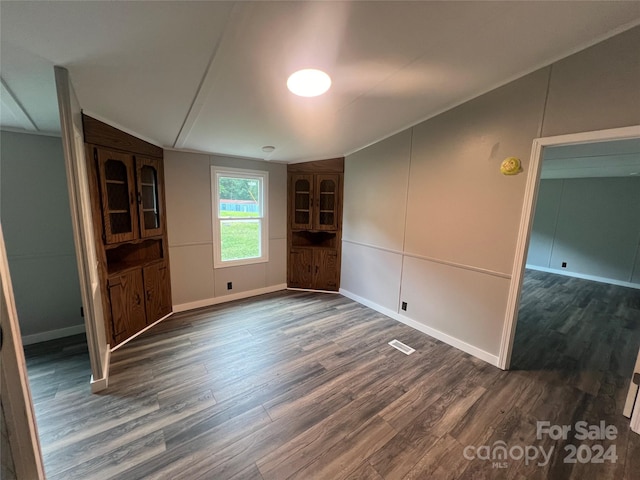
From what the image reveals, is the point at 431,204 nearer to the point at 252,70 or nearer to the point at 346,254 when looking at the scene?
the point at 346,254

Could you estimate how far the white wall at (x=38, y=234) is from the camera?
2488 mm

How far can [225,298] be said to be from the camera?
391 cm

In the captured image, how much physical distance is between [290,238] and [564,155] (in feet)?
12.4

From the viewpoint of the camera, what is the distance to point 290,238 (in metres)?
4.43

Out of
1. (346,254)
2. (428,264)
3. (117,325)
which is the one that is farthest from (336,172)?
(117,325)

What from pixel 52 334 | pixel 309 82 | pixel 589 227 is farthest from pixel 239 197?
pixel 589 227

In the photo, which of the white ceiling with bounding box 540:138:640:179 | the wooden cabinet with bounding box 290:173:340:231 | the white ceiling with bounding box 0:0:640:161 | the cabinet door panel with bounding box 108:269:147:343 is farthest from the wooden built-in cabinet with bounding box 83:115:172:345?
the white ceiling with bounding box 540:138:640:179

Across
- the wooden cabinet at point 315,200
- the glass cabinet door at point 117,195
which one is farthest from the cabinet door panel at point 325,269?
the glass cabinet door at point 117,195

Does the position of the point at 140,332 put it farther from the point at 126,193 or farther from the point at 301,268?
the point at 301,268

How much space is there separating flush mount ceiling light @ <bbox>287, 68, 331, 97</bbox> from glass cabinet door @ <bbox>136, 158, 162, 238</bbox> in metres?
1.96

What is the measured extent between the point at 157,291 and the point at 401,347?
2978 millimetres

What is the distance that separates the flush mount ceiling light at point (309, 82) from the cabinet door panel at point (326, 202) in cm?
208

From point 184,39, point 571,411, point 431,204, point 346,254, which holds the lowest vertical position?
point 571,411

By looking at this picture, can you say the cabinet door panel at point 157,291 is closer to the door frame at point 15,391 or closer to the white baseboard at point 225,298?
the white baseboard at point 225,298
